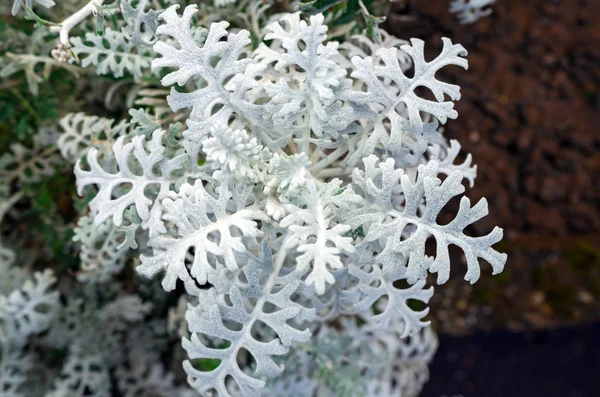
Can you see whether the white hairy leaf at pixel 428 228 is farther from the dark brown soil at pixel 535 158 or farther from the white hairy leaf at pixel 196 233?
the dark brown soil at pixel 535 158

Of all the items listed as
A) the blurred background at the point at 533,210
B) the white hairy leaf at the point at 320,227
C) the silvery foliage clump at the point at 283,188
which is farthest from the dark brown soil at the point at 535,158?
the white hairy leaf at the point at 320,227

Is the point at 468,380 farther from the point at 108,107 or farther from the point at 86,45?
the point at 86,45

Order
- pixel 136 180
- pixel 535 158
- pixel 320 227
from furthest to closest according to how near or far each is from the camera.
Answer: pixel 535 158, pixel 136 180, pixel 320 227

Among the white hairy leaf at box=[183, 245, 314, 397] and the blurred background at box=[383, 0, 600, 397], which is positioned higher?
the white hairy leaf at box=[183, 245, 314, 397]

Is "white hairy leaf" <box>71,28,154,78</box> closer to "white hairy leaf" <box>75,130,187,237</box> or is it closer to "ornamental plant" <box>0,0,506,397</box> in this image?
"ornamental plant" <box>0,0,506,397</box>

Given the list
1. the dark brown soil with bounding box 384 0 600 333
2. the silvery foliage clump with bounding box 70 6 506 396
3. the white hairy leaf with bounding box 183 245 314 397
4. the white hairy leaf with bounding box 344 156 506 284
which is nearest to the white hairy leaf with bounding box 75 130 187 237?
the silvery foliage clump with bounding box 70 6 506 396

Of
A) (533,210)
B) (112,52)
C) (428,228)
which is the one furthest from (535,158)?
(112,52)

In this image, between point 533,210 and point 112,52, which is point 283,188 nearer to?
point 112,52
